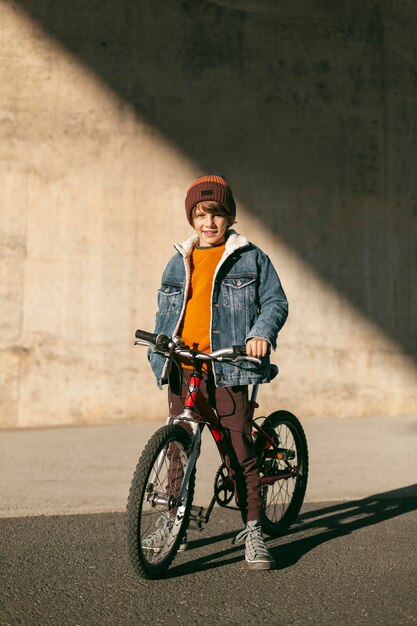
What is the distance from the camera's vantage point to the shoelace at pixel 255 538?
12.9 ft

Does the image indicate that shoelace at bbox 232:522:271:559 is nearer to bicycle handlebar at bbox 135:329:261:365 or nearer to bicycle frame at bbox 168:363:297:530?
bicycle frame at bbox 168:363:297:530

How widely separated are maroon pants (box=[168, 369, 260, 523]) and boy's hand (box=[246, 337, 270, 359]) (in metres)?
0.30

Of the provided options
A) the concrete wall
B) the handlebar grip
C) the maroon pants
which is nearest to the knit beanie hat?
the handlebar grip


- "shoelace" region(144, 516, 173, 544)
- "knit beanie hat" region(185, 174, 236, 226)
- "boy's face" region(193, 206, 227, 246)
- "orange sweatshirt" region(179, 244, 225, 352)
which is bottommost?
"shoelace" region(144, 516, 173, 544)

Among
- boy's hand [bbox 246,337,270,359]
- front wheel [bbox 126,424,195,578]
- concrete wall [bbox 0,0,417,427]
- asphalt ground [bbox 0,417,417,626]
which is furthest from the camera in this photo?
concrete wall [bbox 0,0,417,427]

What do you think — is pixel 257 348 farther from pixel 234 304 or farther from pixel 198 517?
pixel 198 517

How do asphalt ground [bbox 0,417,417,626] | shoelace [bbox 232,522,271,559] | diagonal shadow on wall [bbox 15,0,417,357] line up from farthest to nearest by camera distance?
diagonal shadow on wall [bbox 15,0,417,357]
shoelace [bbox 232,522,271,559]
asphalt ground [bbox 0,417,417,626]

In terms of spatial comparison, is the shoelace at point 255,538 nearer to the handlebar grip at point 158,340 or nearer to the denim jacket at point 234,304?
the denim jacket at point 234,304

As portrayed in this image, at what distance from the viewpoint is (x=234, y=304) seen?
13.2ft

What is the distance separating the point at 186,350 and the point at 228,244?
22.4 inches

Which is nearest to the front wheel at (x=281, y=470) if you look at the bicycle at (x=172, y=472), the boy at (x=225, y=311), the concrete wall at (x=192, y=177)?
the bicycle at (x=172, y=472)

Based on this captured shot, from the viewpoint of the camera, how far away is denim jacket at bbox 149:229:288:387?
156 inches

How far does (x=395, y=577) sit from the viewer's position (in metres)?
3.82

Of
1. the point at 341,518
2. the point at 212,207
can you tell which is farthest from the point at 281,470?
the point at 212,207
